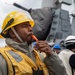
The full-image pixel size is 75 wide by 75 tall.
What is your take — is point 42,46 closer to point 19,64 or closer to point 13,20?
point 19,64

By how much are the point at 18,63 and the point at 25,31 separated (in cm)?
38

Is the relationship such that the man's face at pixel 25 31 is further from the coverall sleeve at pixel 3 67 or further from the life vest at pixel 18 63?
the coverall sleeve at pixel 3 67

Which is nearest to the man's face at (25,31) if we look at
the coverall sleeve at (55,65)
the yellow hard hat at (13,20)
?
the yellow hard hat at (13,20)

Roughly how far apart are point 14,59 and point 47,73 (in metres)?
0.37

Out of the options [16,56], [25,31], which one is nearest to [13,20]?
[25,31]

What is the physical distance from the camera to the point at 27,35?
3062 mm

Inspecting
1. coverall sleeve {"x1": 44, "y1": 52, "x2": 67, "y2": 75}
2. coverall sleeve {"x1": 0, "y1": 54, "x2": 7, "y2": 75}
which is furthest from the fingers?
coverall sleeve {"x1": 0, "y1": 54, "x2": 7, "y2": 75}

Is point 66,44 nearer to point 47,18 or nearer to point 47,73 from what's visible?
point 47,73

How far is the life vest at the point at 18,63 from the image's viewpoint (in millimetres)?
2828

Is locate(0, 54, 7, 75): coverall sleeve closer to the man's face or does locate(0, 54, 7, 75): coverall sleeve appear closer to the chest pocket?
the chest pocket

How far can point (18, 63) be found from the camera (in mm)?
2863

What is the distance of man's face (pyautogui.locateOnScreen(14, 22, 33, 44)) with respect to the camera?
10.0ft

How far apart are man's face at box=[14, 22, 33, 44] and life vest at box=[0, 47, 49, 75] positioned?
16 cm

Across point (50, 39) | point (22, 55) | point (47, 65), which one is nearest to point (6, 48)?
point (22, 55)
